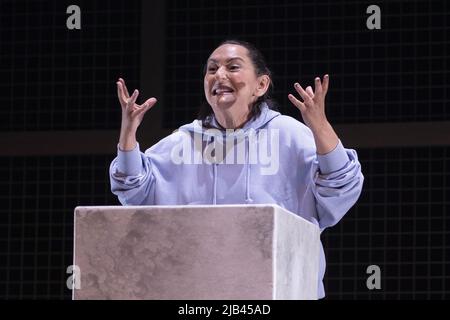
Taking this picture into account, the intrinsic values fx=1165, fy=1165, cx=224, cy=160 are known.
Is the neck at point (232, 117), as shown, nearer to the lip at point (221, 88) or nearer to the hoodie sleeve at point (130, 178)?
the lip at point (221, 88)

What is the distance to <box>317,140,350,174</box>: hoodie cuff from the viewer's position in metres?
2.92

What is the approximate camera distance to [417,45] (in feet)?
14.6

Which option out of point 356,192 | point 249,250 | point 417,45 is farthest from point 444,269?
point 249,250

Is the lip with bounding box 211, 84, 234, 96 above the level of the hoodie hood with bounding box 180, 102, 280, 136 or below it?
above

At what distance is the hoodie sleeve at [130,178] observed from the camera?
10.2 ft

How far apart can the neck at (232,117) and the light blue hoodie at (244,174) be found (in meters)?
0.03

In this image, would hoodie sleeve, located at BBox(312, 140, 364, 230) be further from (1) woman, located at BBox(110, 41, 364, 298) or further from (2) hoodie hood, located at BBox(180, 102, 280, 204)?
(2) hoodie hood, located at BBox(180, 102, 280, 204)

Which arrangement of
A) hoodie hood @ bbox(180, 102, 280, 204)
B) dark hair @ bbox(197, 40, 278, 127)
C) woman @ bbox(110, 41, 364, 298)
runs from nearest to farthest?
woman @ bbox(110, 41, 364, 298) → hoodie hood @ bbox(180, 102, 280, 204) → dark hair @ bbox(197, 40, 278, 127)

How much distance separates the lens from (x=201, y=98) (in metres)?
4.60

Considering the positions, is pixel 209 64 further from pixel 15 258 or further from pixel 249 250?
Answer: pixel 15 258

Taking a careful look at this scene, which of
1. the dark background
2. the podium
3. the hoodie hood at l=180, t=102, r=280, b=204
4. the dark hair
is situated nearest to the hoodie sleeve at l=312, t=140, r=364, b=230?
the hoodie hood at l=180, t=102, r=280, b=204

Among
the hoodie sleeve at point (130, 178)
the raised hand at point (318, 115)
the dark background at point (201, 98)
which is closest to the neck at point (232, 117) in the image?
the hoodie sleeve at point (130, 178)
